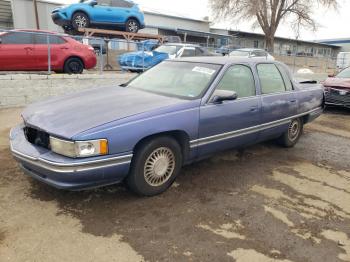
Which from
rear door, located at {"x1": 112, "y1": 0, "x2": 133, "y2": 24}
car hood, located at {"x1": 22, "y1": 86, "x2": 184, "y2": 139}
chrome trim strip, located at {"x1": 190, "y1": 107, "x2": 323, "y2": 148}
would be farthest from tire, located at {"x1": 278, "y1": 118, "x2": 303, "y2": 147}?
rear door, located at {"x1": 112, "y1": 0, "x2": 133, "y2": 24}

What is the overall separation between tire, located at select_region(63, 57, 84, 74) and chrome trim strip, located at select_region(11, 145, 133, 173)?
22.0 ft

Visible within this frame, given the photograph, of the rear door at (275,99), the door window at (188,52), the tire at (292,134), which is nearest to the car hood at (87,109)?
the rear door at (275,99)

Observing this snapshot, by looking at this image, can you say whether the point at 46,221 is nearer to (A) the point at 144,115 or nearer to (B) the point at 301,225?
(A) the point at 144,115

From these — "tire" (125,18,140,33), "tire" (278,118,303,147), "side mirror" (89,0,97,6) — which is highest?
"side mirror" (89,0,97,6)

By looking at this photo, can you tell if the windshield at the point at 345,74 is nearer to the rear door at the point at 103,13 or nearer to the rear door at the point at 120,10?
the rear door at the point at 120,10

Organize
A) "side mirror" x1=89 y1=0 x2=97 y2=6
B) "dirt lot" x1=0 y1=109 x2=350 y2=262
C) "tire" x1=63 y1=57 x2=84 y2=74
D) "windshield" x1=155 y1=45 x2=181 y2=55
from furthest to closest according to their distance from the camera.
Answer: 1. "side mirror" x1=89 y1=0 x2=97 y2=6
2. "windshield" x1=155 y1=45 x2=181 y2=55
3. "tire" x1=63 y1=57 x2=84 y2=74
4. "dirt lot" x1=0 y1=109 x2=350 y2=262

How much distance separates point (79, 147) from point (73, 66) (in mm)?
7275

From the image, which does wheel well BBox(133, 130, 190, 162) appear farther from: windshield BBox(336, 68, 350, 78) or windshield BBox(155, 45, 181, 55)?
windshield BBox(155, 45, 181, 55)

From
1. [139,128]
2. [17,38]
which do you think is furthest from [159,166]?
[17,38]

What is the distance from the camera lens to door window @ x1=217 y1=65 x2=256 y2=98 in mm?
4521

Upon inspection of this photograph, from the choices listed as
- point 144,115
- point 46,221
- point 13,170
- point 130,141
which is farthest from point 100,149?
point 13,170

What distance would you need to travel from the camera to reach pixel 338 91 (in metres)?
9.90

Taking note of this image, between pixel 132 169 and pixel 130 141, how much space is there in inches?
13.1

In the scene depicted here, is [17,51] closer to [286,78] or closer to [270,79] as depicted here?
[270,79]
